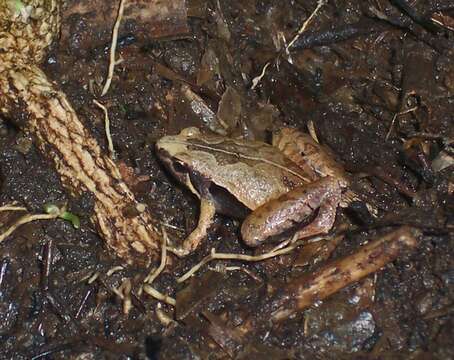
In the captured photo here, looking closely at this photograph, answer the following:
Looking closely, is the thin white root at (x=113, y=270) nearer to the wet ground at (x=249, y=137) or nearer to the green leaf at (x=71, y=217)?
the wet ground at (x=249, y=137)

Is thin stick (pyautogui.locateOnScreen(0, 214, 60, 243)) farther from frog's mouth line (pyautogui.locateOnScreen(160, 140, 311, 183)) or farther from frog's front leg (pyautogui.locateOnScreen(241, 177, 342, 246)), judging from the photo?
frog's front leg (pyautogui.locateOnScreen(241, 177, 342, 246))

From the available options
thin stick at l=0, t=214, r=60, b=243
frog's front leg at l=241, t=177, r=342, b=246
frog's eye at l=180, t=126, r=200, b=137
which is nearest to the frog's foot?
frog's front leg at l=241, t=177, r=342, b=246

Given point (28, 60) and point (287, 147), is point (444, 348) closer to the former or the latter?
point (287, 147)

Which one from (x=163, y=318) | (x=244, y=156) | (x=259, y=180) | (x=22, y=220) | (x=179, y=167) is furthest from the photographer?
(x=179, y=167)

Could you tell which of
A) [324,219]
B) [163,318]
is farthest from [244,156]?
[163,318]

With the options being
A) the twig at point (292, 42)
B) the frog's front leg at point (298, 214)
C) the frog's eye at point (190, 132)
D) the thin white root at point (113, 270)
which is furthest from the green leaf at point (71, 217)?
the twig at point (292, 42)

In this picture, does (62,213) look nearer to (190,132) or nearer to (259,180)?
→ (190,132)

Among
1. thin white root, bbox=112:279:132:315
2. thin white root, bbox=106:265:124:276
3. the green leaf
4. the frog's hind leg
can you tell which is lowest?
thin white root, bbox=112:279:132:315

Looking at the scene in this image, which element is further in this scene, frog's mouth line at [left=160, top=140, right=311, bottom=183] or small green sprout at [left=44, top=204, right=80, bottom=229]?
frog's mouth line at [left=160, top=140, right=311, bottom=183]
